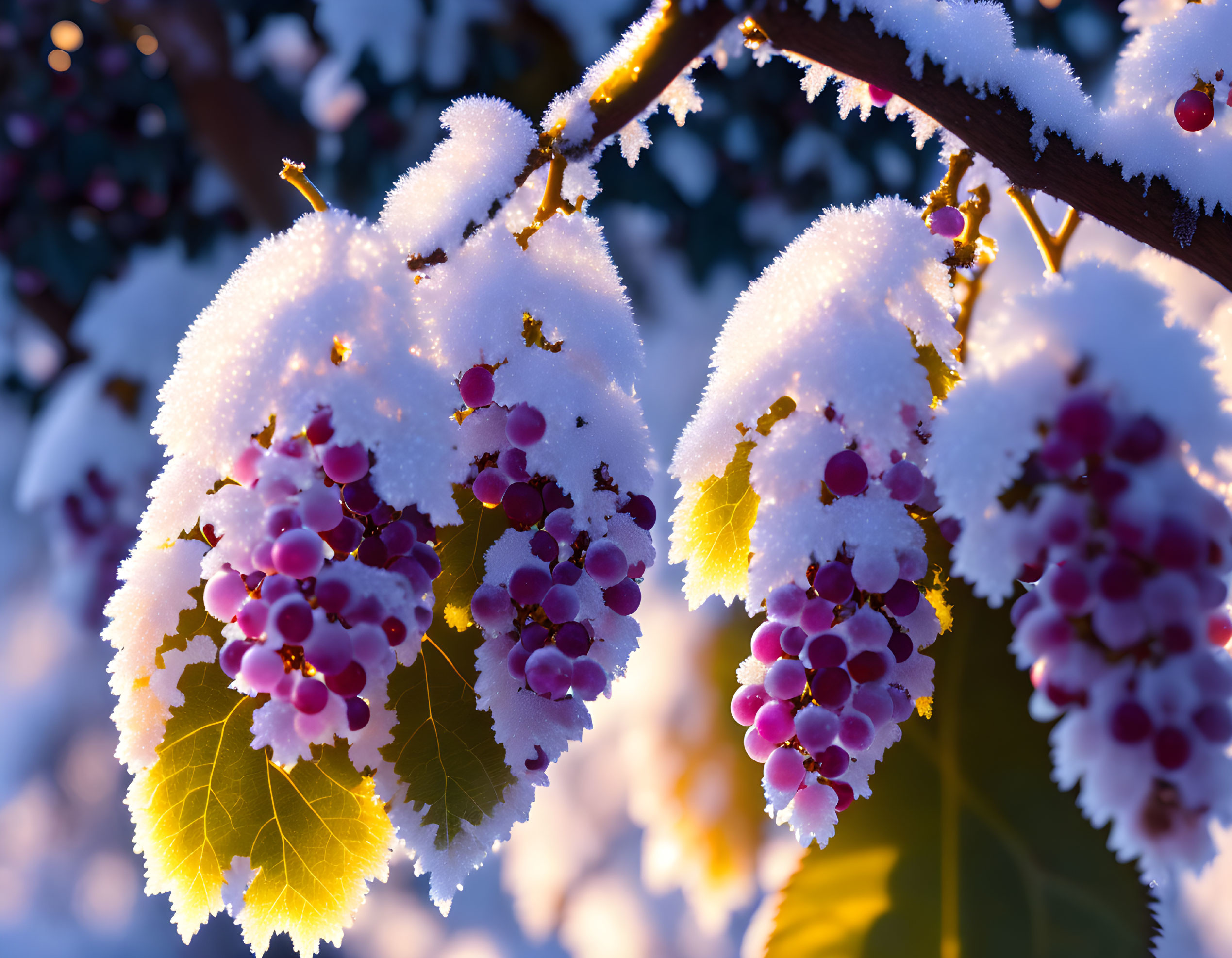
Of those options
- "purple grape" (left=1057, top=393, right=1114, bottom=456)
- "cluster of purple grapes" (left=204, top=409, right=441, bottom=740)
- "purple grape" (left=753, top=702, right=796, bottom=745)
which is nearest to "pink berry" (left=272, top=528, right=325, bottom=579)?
"cluster of purple grapes" (left=204, top=409, right=441, bottom=740)

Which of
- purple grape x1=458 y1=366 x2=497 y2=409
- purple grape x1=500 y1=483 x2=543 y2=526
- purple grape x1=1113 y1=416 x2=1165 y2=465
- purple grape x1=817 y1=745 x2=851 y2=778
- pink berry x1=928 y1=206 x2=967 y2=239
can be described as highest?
pink berry x1=928 y1=206 x2=967 y2=239

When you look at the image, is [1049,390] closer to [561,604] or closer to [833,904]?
[561,604]

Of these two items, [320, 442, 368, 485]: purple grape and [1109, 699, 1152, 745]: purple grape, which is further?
[320, 442, 368, 485]: purple grape

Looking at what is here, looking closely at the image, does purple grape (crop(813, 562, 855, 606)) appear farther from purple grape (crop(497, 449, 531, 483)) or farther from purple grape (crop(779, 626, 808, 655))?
purple grape (crop(497, 449, 531, 483))

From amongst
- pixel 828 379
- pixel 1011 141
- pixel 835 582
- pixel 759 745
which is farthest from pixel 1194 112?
pixel 759 745

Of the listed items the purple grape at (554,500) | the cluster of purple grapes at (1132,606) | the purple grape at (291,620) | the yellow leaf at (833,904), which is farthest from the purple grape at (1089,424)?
the yellow leaf at (833,904)

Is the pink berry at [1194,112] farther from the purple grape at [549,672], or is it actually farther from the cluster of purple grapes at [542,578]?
the purple grape at [549,672]
